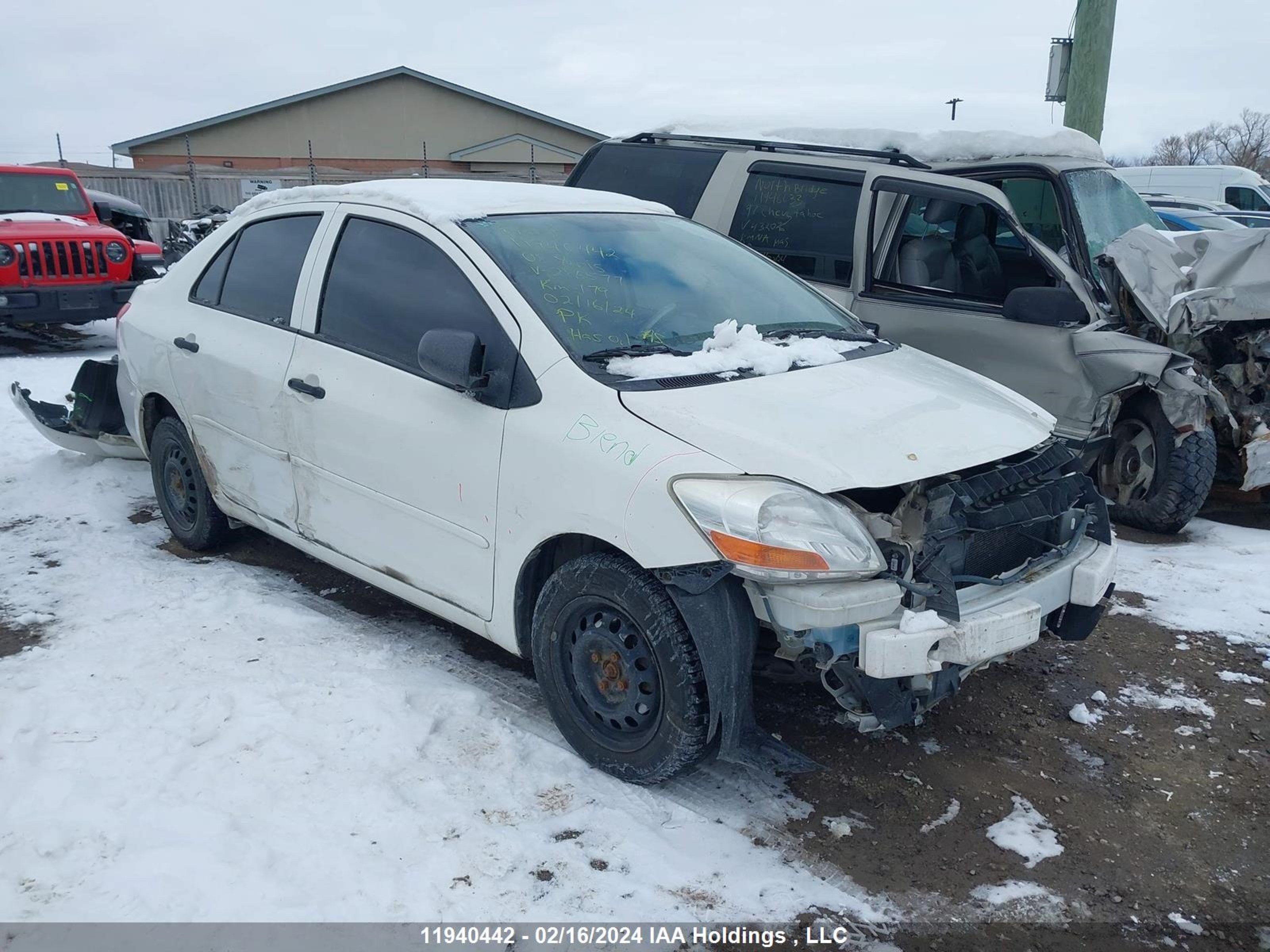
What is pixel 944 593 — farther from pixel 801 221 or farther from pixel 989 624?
pixel 801 221

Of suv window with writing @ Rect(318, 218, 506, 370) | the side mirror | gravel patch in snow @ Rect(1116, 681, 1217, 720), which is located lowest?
gravel patch in snow @ Rect(1116, 681, 1217, 720)

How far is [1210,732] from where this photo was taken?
12.3ft

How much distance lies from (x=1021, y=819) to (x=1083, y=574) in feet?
2.72

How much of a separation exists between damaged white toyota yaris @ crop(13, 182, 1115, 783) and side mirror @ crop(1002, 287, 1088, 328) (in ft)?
4.88

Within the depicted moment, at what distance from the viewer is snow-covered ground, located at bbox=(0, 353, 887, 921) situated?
273 centimetres

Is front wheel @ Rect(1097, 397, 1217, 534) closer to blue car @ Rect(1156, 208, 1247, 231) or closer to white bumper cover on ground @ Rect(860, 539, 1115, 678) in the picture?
white bumper cover on ground @ Rect(860, 539, 1115, 678)

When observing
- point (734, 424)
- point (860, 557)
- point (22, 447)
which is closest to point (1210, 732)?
point (860, 557)

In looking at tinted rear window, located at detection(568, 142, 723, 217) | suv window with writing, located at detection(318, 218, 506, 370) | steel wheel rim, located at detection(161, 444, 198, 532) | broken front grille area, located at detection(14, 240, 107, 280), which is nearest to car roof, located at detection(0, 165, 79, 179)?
broken front grille area, located at detection(14, 240, 107, 280)

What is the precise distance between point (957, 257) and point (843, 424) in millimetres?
3611

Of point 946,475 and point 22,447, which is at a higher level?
point 946,475

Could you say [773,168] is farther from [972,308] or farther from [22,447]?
[22,447]

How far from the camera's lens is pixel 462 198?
160 inches

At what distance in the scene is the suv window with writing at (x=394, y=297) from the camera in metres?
3.63

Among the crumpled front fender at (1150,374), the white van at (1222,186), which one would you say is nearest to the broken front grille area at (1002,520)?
the crumpled front fender at (1150,374)
